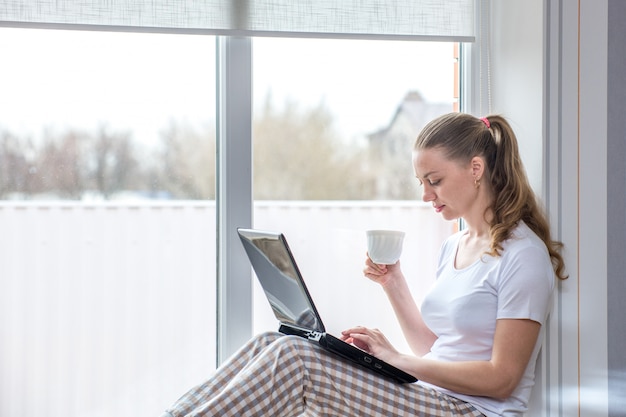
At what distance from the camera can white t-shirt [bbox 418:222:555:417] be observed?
1.70 metres

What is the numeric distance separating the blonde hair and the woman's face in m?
0.02

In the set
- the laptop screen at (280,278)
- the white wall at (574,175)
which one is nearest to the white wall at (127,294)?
the laptop screen at (280,278)

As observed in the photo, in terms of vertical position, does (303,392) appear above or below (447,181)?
below

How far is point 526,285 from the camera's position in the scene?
1.69 metres

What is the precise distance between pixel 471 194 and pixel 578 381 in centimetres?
53

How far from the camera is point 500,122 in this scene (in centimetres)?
191

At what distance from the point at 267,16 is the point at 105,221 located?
75cm

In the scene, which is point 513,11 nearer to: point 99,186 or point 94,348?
point 99,186

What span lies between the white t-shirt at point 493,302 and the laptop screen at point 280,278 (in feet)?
1.11

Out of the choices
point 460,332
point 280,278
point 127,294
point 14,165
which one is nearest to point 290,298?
point 280,278

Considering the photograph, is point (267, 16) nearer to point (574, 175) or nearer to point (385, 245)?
point (385, 245)

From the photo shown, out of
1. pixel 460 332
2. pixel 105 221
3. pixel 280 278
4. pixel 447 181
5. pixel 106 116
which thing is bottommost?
pixel 460 332

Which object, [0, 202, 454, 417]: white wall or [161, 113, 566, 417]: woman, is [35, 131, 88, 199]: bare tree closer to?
[0, 202, 454, 417]: white wall

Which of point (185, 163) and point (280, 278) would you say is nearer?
point (280, 278)
